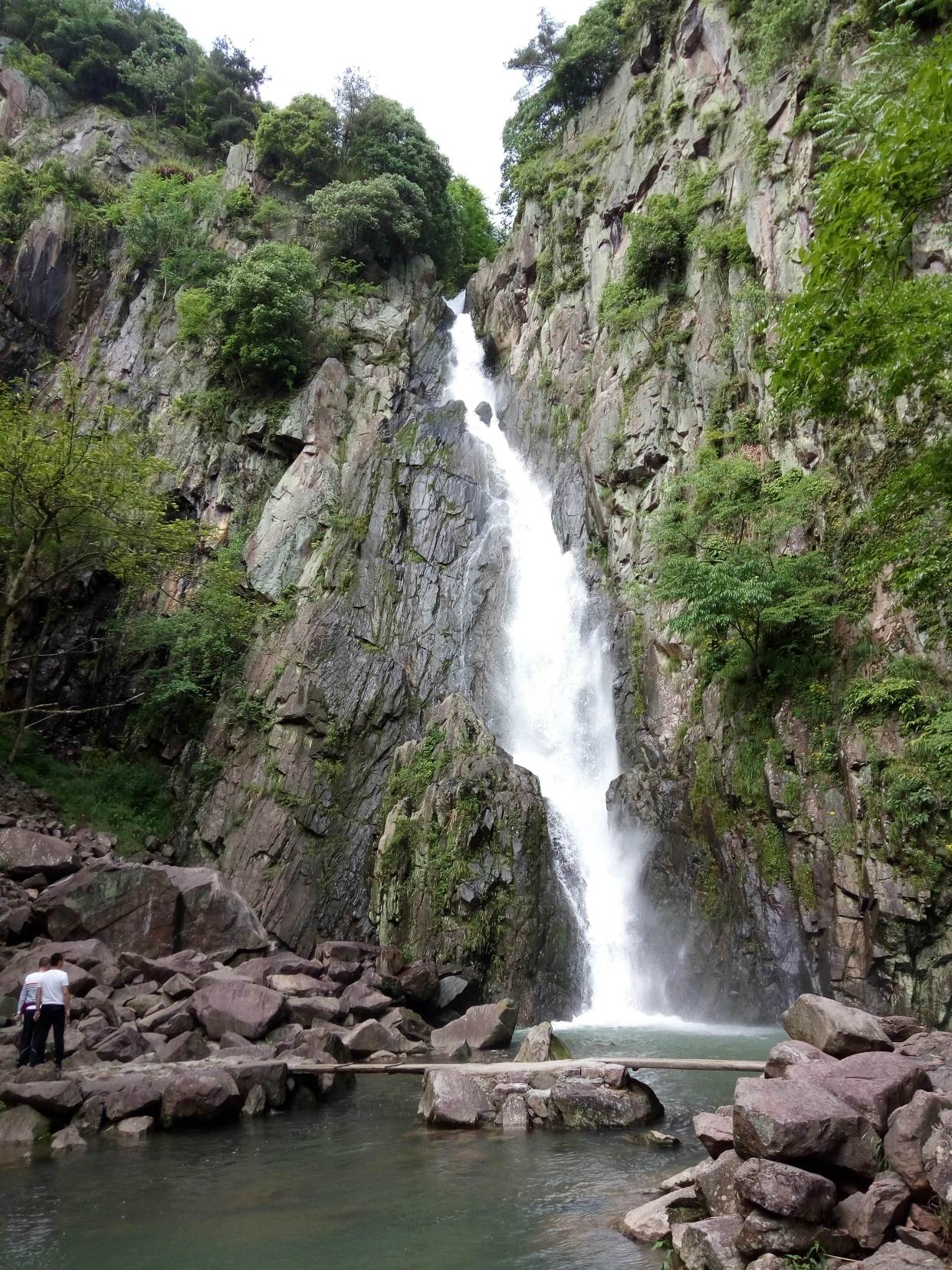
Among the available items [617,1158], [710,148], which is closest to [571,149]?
[710,148]

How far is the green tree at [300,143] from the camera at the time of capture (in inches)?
1523

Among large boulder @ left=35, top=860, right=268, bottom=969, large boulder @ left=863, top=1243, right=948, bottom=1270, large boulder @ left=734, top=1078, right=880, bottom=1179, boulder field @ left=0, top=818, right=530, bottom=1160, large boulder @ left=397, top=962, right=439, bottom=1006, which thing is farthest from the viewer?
large boulder @ left=397, top=962, right=439, bottom=1006

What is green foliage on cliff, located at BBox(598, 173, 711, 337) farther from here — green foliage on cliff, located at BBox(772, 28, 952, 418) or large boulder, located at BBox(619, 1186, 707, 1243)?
large boulder, located at BBox(619, 1186, 707, 1243)

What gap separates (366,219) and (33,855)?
30529 millimetres

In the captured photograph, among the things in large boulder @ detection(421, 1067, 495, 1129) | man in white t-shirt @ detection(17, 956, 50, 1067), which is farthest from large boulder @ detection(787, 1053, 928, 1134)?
man in white t-shirt @ detection(17, 956, 50, 1067)

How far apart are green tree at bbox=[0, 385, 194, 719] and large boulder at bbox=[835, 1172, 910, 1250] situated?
16.5m

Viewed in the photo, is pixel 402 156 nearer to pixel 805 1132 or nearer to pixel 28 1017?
pixel 28 1017

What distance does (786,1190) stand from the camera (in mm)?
4926

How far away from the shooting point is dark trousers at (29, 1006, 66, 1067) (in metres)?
10.3

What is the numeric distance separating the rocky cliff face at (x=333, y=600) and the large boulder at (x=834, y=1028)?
906 cm

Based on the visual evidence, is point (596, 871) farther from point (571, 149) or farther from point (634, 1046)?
point (571, 149)

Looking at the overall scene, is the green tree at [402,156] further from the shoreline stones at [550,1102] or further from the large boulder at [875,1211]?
the large boulder at [875,1211]

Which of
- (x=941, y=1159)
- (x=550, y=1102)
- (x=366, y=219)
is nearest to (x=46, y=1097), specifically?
(x=550, y=1102)

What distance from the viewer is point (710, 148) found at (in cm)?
2577
